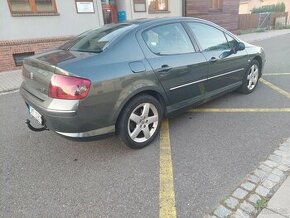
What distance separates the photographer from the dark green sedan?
2660 millimetres

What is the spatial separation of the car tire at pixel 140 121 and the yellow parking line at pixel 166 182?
0.68 feet

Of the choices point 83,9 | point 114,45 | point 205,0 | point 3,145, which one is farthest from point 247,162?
point 205,0

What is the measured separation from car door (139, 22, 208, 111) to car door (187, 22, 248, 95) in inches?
7.3

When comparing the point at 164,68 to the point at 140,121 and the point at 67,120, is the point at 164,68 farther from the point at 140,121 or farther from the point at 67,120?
the point at 67,120

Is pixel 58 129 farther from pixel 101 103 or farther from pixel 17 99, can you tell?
pixel 17 99

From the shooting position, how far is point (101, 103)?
2746 millimetres

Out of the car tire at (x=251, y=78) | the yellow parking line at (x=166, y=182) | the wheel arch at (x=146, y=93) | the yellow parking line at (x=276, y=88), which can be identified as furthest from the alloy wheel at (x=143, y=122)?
the yellow parking line at (x=276, y=88)

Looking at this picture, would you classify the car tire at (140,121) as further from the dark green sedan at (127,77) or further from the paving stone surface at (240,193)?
the paving stone surface at (240,193)

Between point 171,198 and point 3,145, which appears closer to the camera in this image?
point 171,198

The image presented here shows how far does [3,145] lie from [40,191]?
1.35 meters

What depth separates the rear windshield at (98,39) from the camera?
10.1 ft

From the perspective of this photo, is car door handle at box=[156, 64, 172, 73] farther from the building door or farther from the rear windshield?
the building door

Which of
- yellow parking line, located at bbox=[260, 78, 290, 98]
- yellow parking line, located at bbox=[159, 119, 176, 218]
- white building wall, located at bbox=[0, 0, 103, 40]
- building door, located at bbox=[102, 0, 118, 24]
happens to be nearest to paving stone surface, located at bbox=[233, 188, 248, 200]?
yellow parking line, located at bbox=[159, 119, 176, 218]

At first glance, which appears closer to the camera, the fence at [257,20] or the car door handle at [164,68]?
the car door handle at [164,68]
